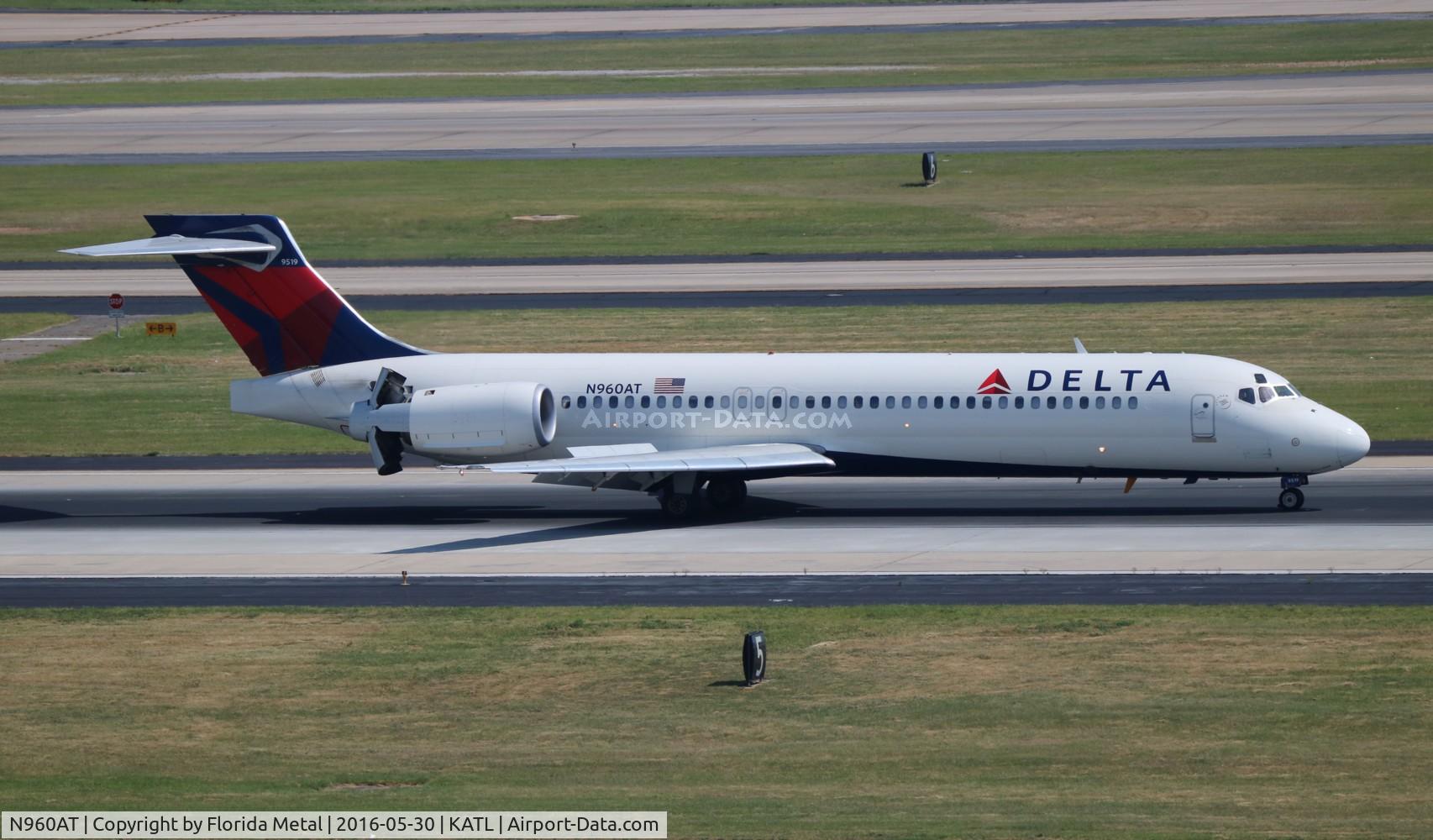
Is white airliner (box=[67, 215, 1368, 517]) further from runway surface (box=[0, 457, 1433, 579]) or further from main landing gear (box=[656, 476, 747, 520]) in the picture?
runway surface (box=[0, 457, 1433, 579])

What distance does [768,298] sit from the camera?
67000 millimetres

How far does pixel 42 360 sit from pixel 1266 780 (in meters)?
50.0

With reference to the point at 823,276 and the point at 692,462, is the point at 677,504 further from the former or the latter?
the point at 823,276

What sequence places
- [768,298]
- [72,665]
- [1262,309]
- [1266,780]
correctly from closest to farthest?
1. [1266,780]
2. [72,665]
3. [1262,309]
4. [768,298]

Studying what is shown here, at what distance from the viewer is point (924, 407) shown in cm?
4047

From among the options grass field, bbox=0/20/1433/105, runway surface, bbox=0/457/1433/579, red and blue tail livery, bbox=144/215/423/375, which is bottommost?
runway surface, bbox=0/457/1433/579

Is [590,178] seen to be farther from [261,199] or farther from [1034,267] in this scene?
[1034,267]

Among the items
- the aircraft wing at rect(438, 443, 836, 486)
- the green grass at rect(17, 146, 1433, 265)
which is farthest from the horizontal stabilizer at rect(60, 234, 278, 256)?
the green grass at rect(17, 146, 1433, 265)

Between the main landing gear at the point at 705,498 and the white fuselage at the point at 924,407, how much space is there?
103 cm

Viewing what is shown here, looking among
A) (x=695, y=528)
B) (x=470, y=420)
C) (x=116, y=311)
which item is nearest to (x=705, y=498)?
(x=695, y=528)

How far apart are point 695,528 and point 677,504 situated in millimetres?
832

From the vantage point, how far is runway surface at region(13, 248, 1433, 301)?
221 feet

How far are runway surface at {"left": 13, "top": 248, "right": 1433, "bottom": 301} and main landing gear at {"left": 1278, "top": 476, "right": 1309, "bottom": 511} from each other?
1063 inches

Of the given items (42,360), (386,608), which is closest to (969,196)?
(42,360)
